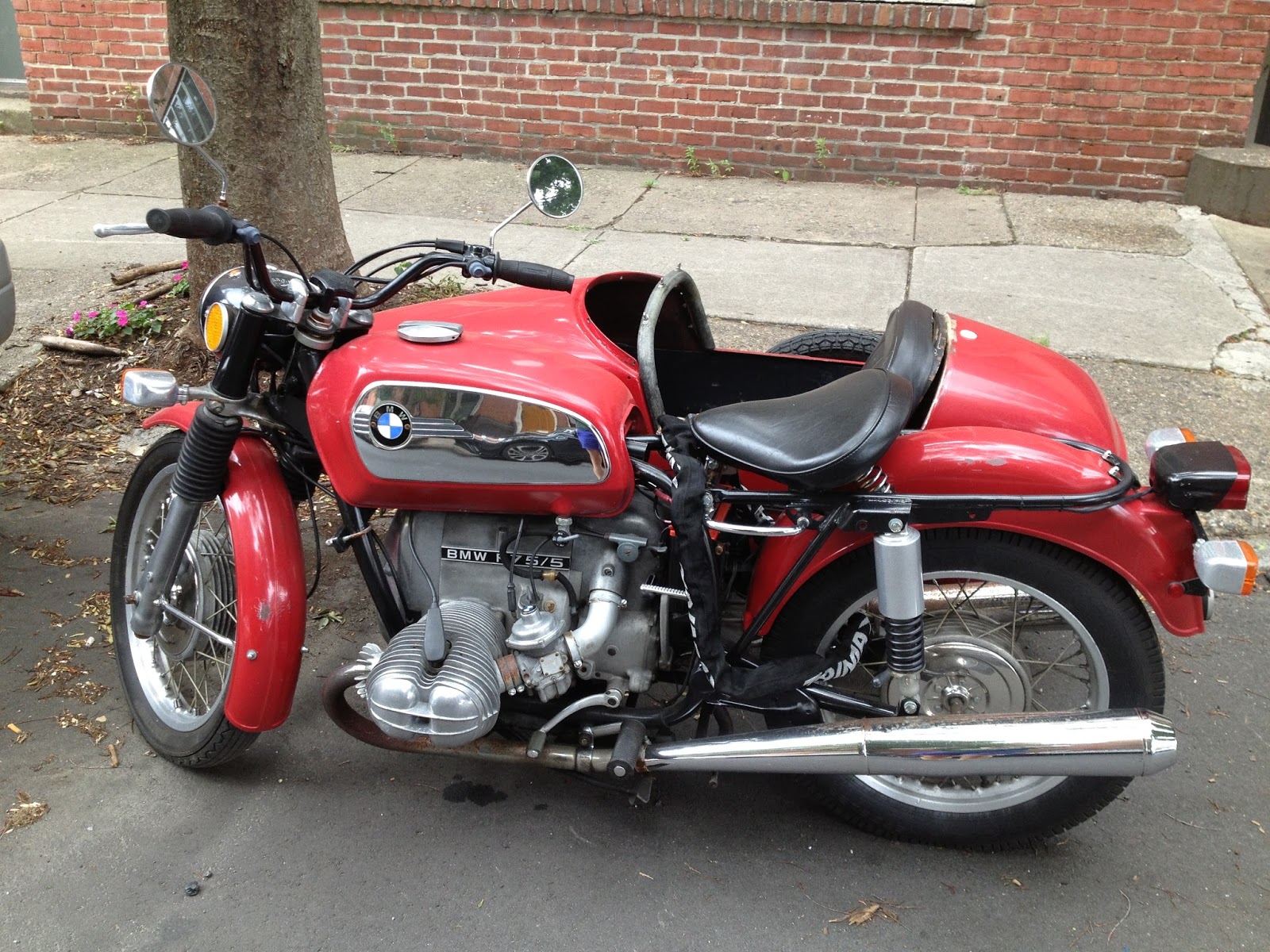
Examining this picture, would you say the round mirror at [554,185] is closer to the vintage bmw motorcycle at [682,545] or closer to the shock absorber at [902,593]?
the vintage bmw motorcycle at [682,545]

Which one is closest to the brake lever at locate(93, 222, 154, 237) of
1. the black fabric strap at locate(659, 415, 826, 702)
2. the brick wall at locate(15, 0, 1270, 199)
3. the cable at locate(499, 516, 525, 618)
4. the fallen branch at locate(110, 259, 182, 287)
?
the cable at locate(499, 516, 525, 618)

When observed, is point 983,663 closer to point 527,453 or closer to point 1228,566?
point 1228,566

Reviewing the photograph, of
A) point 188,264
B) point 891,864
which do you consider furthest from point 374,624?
point 188,264

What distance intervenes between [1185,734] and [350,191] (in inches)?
237

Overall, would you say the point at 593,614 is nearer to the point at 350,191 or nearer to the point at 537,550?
the point at 537,550

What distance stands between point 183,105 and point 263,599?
109 centimetres

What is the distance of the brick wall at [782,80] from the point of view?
22.6 ft

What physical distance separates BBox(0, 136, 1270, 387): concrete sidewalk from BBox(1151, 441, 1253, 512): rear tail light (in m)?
2.95

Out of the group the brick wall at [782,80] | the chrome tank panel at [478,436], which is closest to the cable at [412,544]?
the chrome tank panel at [478,436]

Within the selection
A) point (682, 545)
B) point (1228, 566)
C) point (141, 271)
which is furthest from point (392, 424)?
point (141, 271)

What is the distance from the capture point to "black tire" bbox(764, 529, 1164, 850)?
89.1 inches

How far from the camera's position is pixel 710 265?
598cm

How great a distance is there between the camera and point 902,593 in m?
2.19

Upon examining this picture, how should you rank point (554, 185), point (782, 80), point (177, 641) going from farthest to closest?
point (782, 80)
point (177, 641)
point (554, 185)
